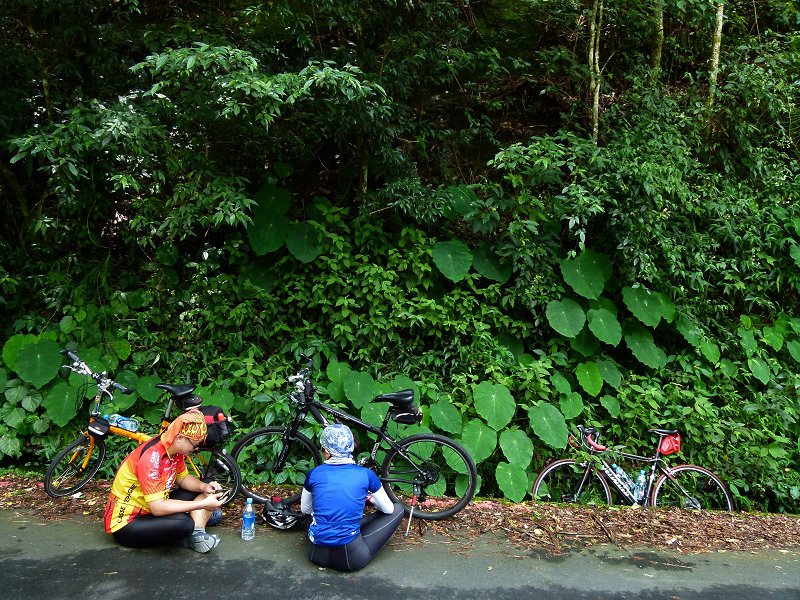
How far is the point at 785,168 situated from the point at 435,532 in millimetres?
6003

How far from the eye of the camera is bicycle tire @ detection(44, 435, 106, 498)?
4.51 m

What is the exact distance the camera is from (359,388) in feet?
17.1

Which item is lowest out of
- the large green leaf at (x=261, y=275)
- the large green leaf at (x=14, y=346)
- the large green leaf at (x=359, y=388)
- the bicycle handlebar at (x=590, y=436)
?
the bicycle handlebar at (x=590, y=436)

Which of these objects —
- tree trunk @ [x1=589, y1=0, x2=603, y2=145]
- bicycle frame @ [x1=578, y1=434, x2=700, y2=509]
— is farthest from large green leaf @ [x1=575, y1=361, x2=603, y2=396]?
tree trunk @ [x1=589, y1=0, x2=603, y2=145]

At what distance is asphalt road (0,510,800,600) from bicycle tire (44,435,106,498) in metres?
0.52

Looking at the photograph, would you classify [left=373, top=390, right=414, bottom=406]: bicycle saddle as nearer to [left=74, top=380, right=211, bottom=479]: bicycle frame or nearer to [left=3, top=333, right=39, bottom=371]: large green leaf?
[left=74, top=380, right=211, bottom=479]: bicycle frame

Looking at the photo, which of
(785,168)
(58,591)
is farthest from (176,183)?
(785,168)

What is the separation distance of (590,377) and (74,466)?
4.63 m

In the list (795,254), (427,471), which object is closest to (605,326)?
(795,254)

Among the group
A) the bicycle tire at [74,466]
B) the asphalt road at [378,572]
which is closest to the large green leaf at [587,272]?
the asphalt road at [378,572]

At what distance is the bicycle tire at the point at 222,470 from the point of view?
4.34 meters

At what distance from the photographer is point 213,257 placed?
593 centimetres

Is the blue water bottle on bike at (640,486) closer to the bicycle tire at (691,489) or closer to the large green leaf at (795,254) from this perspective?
the bicycle tire at (691,489)

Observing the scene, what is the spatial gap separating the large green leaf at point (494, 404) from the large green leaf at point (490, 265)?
1168mm
